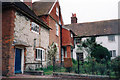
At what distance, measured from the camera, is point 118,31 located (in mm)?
25672

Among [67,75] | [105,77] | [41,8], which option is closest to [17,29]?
[67,75]

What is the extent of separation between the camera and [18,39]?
11445 mm

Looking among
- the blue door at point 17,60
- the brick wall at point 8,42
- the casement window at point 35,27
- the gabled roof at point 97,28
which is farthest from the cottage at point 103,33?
the brick wall at point 8,42

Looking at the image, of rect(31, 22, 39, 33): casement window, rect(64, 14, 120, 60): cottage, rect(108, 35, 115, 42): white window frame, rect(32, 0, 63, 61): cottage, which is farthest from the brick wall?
rect(108, 35, 115, 42): white window frame

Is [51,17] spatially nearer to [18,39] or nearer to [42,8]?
[42,8]

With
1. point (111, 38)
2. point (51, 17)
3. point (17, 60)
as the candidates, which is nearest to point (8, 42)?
point (17, 60)

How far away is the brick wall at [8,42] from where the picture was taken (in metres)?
10.1

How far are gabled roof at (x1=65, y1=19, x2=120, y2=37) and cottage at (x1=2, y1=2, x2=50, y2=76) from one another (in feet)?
48.7

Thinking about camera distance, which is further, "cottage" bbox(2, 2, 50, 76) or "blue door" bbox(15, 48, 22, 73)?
"blue door" bbox(15, 48, 22, 73)

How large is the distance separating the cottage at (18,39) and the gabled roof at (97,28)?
14850 millimetres

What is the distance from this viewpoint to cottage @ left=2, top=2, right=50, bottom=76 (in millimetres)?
10336

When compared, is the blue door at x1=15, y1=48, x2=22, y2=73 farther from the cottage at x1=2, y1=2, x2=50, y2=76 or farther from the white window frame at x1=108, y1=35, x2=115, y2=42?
the white window frame at x1=108, y1=35, x2=115, y2=42

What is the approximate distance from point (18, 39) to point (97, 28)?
20.7 m

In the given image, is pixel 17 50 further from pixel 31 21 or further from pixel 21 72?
pixel 31 21
